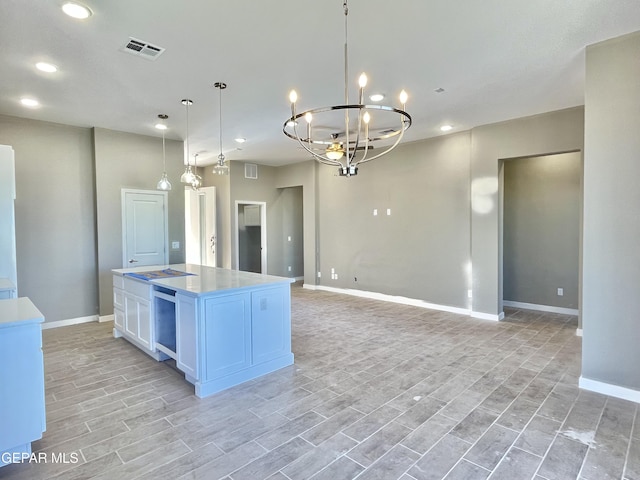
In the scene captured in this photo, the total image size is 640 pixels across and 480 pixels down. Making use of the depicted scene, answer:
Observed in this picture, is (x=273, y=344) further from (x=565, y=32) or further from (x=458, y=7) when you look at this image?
(x=565, y=32)

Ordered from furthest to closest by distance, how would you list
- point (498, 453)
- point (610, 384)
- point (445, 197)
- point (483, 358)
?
1. point (445, 197)
2. point (483, 358)
3. point (610, 384)
4. point (498, 453)

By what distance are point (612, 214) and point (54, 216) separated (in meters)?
6.57

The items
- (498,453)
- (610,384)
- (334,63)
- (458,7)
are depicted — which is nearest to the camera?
(498,453)

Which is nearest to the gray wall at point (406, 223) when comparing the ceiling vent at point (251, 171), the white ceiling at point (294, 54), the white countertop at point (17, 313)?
the white ceiling at point (294, 54)

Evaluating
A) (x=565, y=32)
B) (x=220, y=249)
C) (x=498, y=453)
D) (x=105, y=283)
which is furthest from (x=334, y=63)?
(x=220, y=249)

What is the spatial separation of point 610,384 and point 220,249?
7154 millimetres

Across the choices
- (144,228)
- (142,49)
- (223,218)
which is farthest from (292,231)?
(142,49)

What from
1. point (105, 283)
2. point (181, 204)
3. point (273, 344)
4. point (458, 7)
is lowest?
point (273, 344)

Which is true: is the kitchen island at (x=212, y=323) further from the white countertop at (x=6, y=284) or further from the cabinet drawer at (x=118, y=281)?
the white countertop at (x=6, y=284)

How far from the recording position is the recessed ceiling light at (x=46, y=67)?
321 centimetres

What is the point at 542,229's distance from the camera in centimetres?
571

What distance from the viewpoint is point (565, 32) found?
2721 mm

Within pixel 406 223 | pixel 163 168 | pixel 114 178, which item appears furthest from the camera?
pixel 406 223

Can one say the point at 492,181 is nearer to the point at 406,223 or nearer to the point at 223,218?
the point at 406,223
